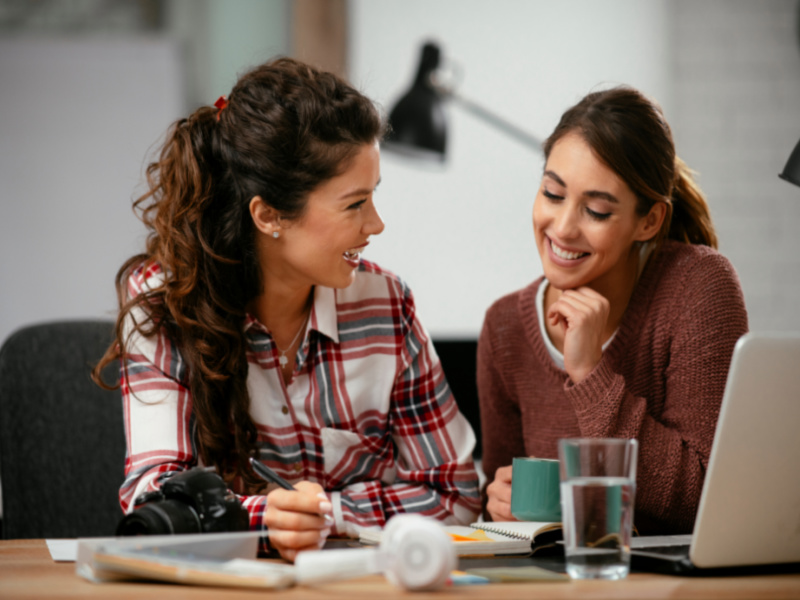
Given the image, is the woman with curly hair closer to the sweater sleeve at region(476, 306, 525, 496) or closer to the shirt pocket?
the shirt pocket

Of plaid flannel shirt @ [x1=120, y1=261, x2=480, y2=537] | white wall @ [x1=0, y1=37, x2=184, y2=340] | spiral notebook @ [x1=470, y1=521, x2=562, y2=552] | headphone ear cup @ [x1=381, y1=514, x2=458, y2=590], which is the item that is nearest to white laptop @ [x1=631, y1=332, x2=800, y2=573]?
spiral notebook @ [x1=470, y1=521, x2=562, y2=552]

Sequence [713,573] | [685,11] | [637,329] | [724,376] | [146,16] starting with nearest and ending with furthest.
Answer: [713,573]
[724,376]
[637,329]
[146,16]
[685,11]

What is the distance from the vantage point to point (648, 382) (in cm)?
139

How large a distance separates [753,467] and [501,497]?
1.63 ft

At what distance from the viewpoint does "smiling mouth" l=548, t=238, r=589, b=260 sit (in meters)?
1.40

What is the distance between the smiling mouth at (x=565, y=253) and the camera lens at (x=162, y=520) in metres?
0.74

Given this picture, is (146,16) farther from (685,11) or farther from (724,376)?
(724,376)

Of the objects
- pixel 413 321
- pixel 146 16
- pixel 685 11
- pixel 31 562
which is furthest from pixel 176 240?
pixel 685 11

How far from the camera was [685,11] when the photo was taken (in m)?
3.85

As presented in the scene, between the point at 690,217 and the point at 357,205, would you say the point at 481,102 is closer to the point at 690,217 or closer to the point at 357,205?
the point at 690,217

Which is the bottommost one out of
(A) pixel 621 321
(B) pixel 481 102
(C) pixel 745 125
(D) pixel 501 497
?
(D) pixel 501 497

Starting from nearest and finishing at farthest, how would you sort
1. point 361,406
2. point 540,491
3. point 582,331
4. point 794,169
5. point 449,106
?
point 540,491, point 794,169, point 582,331, point 361,406, point 449,106

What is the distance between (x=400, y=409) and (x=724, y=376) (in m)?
0.51

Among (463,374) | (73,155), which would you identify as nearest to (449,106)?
(73,155)
